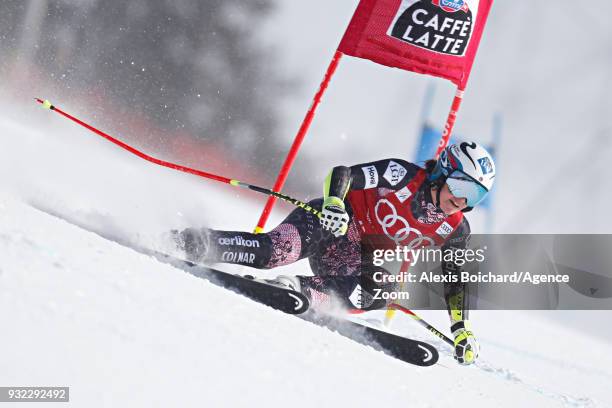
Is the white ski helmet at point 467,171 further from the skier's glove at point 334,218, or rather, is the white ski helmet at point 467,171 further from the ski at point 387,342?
the ski at point 387,342

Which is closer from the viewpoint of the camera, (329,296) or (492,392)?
(492,392)

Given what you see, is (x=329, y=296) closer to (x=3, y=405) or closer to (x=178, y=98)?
(x=3, y=405)

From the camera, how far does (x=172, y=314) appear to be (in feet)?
6.73

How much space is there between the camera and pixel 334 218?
3582 millimetres

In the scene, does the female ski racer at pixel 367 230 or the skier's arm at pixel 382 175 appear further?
the skier's arm at pixel 382 175

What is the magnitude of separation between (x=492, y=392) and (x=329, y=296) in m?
1.08

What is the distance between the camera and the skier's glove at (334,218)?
11.7 feet

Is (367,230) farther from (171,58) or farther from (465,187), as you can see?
(171,58)

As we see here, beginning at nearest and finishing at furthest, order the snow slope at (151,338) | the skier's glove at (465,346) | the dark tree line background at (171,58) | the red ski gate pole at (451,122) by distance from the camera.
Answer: the snow slope at (151,338) → the skier's glove at (465,346) → the red ski gate pole at (451,122) → the dark tree line background at (171,58)

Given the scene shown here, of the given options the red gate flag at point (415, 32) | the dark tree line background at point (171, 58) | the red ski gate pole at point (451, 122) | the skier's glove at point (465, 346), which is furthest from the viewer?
the dark tree line background at point (171, 58)

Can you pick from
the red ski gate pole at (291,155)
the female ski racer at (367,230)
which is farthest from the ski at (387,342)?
the red ski gate pole at (291,155)

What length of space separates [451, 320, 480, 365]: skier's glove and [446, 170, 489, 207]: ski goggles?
760mm

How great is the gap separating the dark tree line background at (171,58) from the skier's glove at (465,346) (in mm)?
6835

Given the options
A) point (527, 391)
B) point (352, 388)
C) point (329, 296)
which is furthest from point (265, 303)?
point (527, 391)
